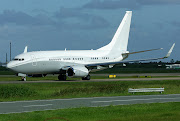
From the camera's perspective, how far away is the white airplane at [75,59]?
59000 mm

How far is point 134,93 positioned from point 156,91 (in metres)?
2.32

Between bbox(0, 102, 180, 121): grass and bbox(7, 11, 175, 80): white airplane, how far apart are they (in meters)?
36.7

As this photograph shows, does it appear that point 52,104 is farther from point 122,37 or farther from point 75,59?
point 122,37

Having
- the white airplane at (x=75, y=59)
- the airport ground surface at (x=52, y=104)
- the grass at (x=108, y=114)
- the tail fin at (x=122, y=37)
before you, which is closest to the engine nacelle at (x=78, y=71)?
the white airplane at (x=75, y=59)

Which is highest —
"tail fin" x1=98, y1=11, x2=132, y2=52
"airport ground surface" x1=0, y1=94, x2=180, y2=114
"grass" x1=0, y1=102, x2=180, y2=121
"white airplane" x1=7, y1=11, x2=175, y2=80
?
"tail fin" x1=98, y1=11, x2=132, y2=52

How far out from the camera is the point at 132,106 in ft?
79.8

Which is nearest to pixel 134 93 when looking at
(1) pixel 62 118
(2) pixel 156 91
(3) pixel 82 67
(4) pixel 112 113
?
(2) pixel 156 91

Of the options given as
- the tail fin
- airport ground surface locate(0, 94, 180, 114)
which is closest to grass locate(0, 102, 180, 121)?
airport ground surface locate(0, 94, 180, 114)

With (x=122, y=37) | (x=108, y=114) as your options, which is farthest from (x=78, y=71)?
(x=108, y=114)

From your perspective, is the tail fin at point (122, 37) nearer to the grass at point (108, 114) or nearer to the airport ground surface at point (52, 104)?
the airport ground surface at point (52, 104)

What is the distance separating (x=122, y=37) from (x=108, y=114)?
164ft

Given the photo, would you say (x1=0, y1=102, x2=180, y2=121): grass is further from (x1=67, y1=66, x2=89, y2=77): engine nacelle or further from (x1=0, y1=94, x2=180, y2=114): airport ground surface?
(x1=67, y1=66, x2=89, y2=77): engine nacelle

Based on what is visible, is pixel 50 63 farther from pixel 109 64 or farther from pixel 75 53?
pixel 109 64

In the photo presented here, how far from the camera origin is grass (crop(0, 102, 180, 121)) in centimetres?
1886
